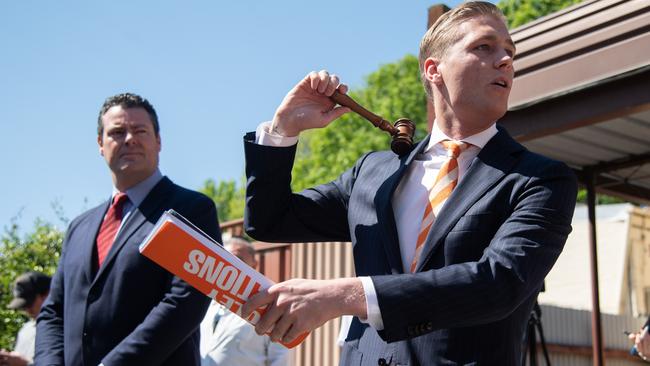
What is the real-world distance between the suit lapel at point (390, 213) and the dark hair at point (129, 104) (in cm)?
171

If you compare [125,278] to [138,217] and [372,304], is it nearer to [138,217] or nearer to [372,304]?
[138,217]

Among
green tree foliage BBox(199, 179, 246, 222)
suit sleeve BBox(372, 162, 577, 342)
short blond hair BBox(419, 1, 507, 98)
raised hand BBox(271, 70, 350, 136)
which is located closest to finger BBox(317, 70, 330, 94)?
raised hand BBox(271, 70, 350, 136)

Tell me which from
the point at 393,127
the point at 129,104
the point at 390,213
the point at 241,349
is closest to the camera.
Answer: the point at 390,213

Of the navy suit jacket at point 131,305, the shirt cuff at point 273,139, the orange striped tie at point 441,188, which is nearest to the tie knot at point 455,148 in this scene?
the orange striped tie at point 441,188

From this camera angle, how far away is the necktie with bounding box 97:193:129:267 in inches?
139

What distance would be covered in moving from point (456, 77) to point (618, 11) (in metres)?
3.85

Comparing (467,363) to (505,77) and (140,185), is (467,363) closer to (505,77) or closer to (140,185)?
(505,77)

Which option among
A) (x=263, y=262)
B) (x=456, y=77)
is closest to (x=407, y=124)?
(x=456, y=77)

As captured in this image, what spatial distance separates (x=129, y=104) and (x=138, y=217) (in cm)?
58

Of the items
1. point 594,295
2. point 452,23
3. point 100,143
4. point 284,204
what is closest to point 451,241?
point 284,204

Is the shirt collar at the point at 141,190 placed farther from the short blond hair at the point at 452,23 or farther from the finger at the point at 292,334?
the finger at the point at 292,334

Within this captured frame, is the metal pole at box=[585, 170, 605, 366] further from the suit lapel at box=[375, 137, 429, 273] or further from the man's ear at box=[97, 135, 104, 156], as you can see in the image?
the suit lapel at box=[375, 137, 429, 273]

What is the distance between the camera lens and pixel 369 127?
116ft

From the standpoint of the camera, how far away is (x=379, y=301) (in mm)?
1897
